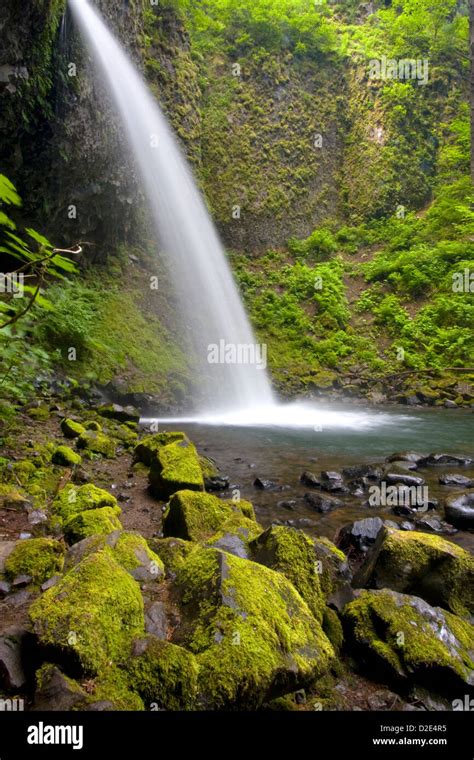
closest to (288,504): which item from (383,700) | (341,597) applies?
(341,597)

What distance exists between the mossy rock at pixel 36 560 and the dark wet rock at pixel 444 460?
696cm

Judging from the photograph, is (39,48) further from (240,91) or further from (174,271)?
(240,91)

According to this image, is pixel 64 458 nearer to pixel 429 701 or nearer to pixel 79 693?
pixel 79 693

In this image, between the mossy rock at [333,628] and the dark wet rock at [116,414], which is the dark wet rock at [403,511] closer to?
the mossy rock at [333,628]

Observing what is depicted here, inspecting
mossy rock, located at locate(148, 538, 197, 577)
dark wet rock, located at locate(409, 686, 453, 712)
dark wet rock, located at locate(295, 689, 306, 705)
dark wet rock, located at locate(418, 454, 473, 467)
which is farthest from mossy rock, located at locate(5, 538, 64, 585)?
dark wet rock, located at locate(418, 454, 473, 467)

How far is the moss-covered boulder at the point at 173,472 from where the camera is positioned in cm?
538

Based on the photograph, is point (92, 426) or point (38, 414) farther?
point (92, 426)

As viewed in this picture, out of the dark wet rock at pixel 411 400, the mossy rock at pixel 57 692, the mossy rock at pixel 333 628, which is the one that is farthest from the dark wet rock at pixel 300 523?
the dark wet rock at pixel 411 400

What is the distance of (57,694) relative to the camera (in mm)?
1738

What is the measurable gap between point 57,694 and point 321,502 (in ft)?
14.9

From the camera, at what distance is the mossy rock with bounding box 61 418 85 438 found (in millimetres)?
7012

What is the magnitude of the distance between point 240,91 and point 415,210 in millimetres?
12495

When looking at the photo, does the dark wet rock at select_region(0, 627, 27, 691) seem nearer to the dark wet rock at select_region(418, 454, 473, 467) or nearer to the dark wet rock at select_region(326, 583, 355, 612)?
the dark wet rock at select_region(326, 583, 355, 612)
